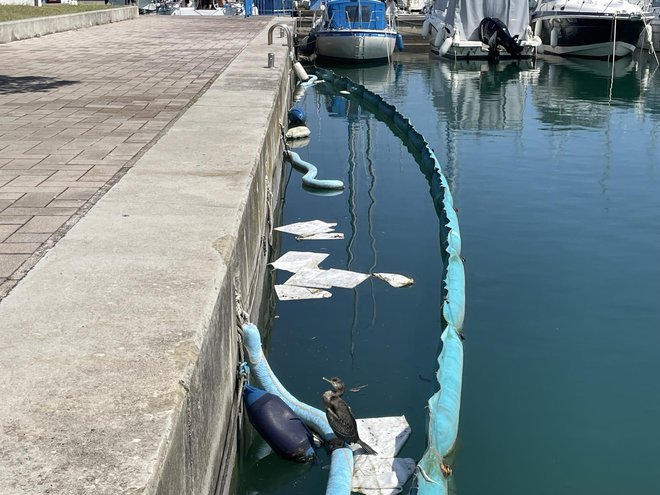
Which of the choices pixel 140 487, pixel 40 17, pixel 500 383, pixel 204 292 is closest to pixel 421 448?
pixel 500 383

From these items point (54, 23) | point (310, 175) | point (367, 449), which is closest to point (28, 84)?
point (310, 175)

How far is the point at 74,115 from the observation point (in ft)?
32.9

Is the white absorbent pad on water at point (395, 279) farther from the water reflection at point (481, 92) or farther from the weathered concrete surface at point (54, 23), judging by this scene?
the weathered concrete surface at point (54, 23)

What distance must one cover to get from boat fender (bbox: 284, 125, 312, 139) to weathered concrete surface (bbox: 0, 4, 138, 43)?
7.33 meters

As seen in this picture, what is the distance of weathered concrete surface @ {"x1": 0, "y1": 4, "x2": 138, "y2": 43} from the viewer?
19.7 meters

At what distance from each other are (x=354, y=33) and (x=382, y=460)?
1003 inches

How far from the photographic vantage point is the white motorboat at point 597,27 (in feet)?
103

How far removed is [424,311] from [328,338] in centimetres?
115

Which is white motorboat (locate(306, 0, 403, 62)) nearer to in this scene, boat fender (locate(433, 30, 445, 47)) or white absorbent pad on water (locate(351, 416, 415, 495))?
boat fender (locate(433, 30, 445, 47))

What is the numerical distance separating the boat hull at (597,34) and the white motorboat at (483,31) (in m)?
1.43

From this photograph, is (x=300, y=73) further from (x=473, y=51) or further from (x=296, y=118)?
(x=473, y=51)

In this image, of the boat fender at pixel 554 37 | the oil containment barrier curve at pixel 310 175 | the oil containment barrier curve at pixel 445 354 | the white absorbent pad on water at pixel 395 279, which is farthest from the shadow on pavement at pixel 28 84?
the boat fender at pixel 554 37

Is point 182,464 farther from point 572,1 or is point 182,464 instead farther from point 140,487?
point 572,1

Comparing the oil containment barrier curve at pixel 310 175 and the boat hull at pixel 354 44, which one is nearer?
the oil containment barrier curve at pixel 310 175
